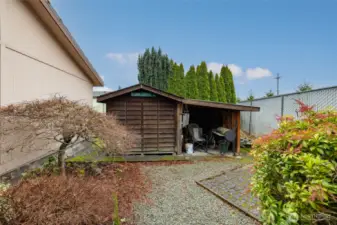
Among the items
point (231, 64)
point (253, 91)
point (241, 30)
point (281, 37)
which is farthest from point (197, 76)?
point (253, 91)

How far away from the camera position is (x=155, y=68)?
1745cm

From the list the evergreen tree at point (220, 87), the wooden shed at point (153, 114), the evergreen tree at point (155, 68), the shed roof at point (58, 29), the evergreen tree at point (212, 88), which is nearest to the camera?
the shed roof at point (58, 29)

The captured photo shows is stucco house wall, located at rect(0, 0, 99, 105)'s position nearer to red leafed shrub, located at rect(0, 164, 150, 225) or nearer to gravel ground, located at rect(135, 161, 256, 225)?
red leafed shrub, located at rect(0, 164, 150, 225)

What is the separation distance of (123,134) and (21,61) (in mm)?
2934

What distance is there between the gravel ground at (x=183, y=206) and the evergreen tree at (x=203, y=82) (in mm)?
9657

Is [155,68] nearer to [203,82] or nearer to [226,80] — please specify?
[203,82]

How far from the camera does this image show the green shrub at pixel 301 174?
143 centimetres

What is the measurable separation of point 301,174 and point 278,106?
27.6 ft

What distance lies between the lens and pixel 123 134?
171 inches

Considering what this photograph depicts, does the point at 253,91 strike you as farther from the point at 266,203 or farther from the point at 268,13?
the point at 266,203

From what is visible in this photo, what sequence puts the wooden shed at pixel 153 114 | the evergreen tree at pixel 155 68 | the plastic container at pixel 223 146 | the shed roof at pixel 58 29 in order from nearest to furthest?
the shed roof at pixel 58 29 → the wooden shed at pixel 153 114 → the plastic container at pixel 223 146 → the evergreen tree at pixel 155 68

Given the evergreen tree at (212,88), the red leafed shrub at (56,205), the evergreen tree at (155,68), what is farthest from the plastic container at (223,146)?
the evergreen tree at (155,68)

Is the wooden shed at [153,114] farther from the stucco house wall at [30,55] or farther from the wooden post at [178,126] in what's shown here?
the stucco house wall at [30,55]

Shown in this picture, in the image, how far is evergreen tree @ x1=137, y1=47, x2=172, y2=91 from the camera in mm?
17438
